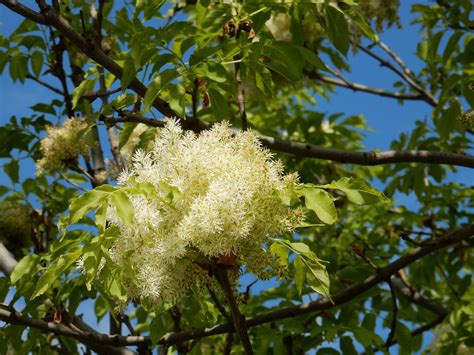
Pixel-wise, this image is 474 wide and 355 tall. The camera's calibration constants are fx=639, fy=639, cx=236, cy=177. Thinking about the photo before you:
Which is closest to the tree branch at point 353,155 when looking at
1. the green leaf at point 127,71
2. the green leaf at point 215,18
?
the green leaf at point 127,71

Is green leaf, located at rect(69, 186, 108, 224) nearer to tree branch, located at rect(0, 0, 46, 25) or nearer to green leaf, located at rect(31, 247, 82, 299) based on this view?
green leaf, located at rect(31, 247, 82, 299)

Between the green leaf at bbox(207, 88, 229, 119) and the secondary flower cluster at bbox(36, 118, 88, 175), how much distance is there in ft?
4.05

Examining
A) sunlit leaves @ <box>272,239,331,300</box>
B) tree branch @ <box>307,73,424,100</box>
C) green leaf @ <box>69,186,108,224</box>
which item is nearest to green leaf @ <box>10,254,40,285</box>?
green leaf @ <box>69,186,108,224</box>

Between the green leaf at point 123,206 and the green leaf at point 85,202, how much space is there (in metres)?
0.05

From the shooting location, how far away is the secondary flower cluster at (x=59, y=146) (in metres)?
3.52

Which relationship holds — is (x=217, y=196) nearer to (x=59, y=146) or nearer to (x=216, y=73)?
(x=216, y=73)

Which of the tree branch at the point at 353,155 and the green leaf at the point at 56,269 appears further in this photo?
the tree branch at the point at 353,155

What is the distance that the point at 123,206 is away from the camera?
165 centimetres

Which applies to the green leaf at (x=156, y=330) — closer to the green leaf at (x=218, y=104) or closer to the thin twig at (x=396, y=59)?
the green leaf at (x=218, y=104)

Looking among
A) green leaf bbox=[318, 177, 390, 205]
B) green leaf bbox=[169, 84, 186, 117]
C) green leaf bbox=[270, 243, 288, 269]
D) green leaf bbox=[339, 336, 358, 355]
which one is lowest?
green leaf bbox=[270, 243, 288, 269]

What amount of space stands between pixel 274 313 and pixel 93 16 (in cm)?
244

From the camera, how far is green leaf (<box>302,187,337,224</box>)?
1.74 meters

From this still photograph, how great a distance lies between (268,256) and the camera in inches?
72.4

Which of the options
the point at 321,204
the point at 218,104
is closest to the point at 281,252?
the point at 321,204
